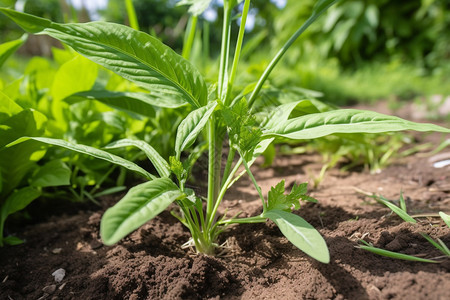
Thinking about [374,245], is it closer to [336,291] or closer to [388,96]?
[336,291]

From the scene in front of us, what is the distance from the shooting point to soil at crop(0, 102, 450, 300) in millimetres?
837

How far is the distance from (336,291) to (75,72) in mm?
1364

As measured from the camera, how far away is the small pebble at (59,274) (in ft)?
3.45

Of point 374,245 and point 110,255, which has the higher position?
point 374,245

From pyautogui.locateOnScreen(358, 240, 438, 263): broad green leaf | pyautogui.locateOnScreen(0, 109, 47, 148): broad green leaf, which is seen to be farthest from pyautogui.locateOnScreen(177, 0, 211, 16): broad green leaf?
pyautogui.locateOnScreen(358, 240, 438, 263): broad green leaf

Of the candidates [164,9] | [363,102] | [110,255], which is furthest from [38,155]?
[164,9]

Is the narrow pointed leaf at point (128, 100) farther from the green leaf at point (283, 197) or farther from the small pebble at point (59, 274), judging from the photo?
the small pebble at point (59, 274)

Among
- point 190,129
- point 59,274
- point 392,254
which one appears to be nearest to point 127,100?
point 190,129

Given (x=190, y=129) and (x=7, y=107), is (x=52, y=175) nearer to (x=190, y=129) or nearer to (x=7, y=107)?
(x=7, y=107)

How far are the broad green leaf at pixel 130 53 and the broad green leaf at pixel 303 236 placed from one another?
48cm

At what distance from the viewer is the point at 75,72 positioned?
4.88 feet

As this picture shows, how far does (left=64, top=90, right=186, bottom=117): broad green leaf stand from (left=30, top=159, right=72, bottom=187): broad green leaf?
11.3 inches

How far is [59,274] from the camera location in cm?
107

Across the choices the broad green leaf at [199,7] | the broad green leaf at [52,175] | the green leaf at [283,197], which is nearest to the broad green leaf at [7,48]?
the broad green leaf at [52,175]
